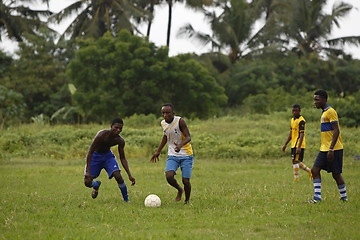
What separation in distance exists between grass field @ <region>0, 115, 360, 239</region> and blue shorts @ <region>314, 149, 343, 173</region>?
2.00ft

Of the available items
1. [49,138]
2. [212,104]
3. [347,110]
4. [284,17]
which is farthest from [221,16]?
[49,138]

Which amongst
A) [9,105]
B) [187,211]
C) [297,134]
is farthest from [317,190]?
[9,105]

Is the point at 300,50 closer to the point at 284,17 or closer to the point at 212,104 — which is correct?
the point at 284,17

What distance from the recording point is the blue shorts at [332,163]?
775cm

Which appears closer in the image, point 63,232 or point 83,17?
point 63,232

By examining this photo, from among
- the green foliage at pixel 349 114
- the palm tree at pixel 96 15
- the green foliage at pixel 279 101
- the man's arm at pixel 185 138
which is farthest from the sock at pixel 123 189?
the palm tree at pixel 96 15

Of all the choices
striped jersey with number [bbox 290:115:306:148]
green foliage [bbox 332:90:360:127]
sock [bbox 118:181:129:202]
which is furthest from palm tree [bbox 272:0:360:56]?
sock [bbox 118:181:129:202]

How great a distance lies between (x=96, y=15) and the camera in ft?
113

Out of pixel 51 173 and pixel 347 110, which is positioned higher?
pixel 347 110

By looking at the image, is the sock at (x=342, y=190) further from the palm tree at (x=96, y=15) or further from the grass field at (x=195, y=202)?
the palm tree at (x=96, y=15)

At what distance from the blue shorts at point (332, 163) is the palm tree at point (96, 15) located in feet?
90.6

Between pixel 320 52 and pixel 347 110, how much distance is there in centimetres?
1352

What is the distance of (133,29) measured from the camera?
34.7 metres

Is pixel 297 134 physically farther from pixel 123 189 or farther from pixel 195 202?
pixel 123 189
